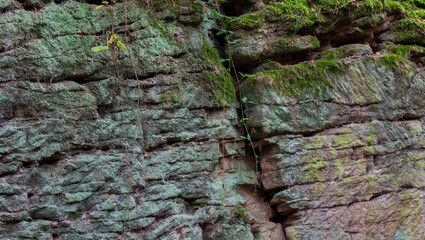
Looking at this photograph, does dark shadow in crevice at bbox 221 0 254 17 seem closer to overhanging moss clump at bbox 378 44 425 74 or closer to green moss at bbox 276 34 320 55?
green moss at bbox 276 34 320 55

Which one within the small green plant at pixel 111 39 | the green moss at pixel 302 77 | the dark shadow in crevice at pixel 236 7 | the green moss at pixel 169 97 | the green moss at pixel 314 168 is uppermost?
the dark shadow in crevice at pixel 236 7

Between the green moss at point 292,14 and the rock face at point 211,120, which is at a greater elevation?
the green moss at point 292,14

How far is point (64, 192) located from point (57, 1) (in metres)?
1.72

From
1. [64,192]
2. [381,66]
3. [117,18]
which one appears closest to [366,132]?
[381,66]

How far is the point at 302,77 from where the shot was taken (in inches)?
171

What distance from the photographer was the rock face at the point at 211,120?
316 centimetres

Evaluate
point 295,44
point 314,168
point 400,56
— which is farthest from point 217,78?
point 400,56

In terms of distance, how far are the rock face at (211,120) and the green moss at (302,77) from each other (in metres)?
0.01

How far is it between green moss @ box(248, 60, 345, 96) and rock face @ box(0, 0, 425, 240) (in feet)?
0.04

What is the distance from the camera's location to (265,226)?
13.1 feet

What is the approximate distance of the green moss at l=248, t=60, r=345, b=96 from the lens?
13.8ft

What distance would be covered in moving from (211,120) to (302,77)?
123cm

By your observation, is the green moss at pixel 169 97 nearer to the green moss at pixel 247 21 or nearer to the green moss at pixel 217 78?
the green moss at pixel 217 78

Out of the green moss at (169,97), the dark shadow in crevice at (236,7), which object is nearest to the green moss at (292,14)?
the dark shadow in crevice at (236,7)
